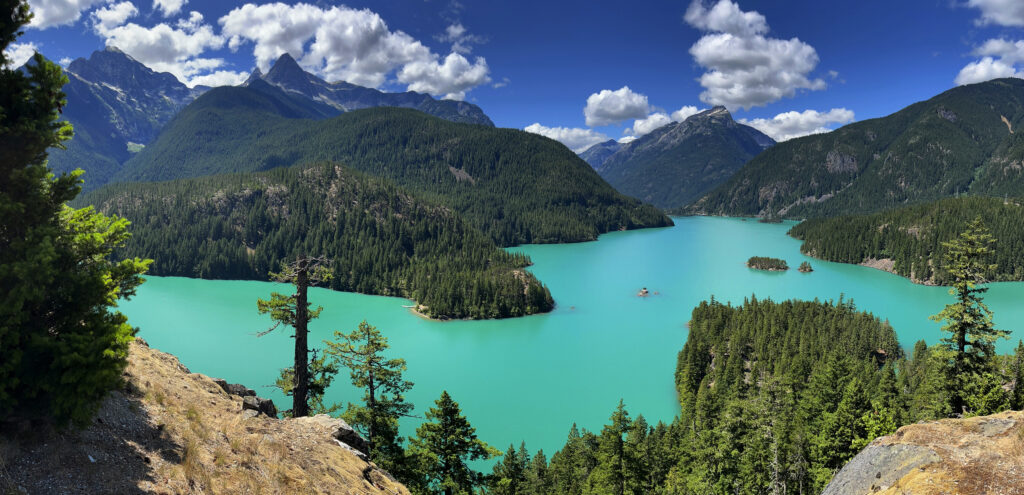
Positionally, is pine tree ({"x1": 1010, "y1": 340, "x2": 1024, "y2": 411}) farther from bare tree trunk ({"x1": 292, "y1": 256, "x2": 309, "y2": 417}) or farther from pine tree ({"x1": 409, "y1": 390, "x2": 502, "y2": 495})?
bare tree trunk ({"x1": 292, "y1": 256, "x2": 309, "y2": 417})

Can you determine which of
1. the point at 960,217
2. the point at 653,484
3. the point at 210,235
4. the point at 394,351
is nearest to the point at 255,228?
the point at 210,235

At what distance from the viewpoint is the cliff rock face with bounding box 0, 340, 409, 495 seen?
366 inches

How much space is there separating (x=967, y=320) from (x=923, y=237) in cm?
16195

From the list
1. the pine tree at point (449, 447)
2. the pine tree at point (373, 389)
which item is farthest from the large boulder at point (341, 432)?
the pine tree at point (449, 447)

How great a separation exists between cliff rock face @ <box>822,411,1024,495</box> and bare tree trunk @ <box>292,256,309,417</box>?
18.6 m

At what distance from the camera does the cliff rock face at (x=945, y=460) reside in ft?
39.2

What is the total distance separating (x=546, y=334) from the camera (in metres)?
81.8

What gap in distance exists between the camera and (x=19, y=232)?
32.9 ft

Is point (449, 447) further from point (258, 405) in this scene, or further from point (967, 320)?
point (967, 320)

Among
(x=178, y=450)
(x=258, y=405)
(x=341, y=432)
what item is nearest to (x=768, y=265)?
(x=341, y=432)

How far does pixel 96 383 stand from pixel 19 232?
364cm

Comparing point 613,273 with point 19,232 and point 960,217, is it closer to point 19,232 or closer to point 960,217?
point 960,217

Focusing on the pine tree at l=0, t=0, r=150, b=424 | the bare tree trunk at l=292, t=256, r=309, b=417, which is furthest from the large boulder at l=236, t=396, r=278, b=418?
the pine tree at l=0, t=0, r=150, b=424

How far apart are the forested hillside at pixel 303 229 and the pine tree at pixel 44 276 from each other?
3808 inches
